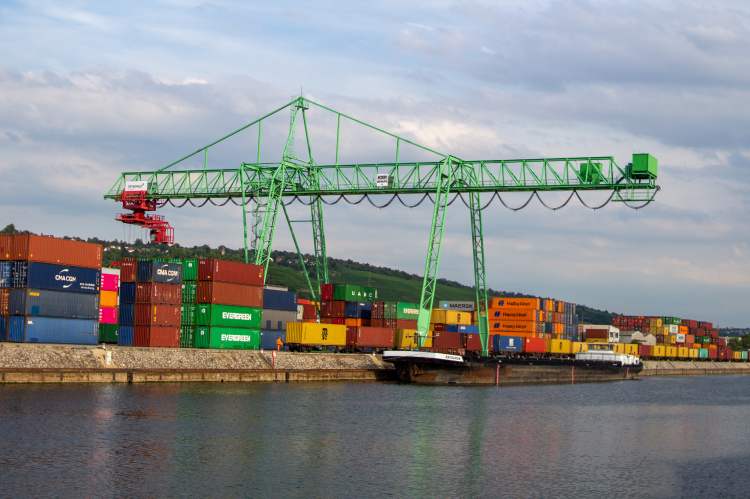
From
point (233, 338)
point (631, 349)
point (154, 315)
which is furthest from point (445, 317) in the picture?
point (631, 349)

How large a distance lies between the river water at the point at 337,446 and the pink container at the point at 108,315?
616 inches

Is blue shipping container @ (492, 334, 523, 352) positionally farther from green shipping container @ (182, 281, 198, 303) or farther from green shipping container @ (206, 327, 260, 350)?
green shipping container @ (182, 281, 198, 303)

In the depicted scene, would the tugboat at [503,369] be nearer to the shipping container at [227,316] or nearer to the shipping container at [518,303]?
the shipping container at [518,303]

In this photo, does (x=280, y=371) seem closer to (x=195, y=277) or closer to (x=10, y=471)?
(x=195, y=277)

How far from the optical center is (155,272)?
52.0 meters

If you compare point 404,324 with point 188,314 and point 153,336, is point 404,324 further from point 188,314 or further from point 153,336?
point 153,336

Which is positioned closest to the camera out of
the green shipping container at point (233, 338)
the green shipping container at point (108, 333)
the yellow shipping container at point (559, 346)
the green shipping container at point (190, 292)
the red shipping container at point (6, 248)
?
the red shipping container at point (6, 248)

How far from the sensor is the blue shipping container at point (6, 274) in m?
43.8

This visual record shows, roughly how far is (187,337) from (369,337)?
19.9m

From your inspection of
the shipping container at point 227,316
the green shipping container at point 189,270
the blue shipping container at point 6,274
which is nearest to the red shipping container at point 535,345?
the shipping container at point 227,316

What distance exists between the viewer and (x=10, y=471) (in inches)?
884

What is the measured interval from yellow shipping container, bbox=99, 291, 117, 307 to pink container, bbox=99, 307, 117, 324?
2.29 ft

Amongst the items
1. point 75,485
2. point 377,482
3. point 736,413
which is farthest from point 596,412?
point 75,485

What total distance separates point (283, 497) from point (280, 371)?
33.2m
